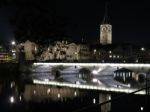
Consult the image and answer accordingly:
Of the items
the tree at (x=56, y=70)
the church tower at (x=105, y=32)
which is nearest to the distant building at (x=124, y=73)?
the tree at (x=56, y=70)

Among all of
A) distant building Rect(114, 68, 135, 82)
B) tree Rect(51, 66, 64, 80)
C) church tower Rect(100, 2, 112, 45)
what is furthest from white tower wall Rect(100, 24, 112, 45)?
tree Rect(51, 66, 64, 80)

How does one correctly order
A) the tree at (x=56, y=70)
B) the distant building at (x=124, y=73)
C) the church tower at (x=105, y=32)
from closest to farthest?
the distant building at (x=124, y=73) → the tree at (x=56, y=70) → the church tower at (x=105, y=32)

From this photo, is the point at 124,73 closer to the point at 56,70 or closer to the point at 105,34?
the point at 56,70

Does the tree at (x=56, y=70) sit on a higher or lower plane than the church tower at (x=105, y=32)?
lower

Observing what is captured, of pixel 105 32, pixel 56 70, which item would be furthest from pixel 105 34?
pixel 56 70

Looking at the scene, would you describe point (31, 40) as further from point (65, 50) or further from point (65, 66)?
point (65, 50)

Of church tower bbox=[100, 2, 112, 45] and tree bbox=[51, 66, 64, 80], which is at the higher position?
church tower bbox=[100, 2, 112, 45]

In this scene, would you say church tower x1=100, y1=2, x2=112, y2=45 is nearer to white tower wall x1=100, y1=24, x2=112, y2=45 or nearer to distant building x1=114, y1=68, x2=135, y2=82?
white tower wall x1=100, y1=24, x2=112, y2=45

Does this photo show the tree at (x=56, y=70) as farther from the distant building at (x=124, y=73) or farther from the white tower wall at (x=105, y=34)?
the white tower wall at (x=105, y=34)

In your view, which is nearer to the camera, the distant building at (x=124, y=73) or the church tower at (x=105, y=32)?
the distant building at (x=124, y=73)

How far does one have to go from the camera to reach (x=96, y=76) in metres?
68.1

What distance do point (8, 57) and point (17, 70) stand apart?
10.9m

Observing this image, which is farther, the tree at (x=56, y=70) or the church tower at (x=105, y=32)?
the church tower at (x=105, y=32)

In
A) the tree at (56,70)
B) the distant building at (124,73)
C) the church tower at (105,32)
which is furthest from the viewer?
the church tower at (105,32)
